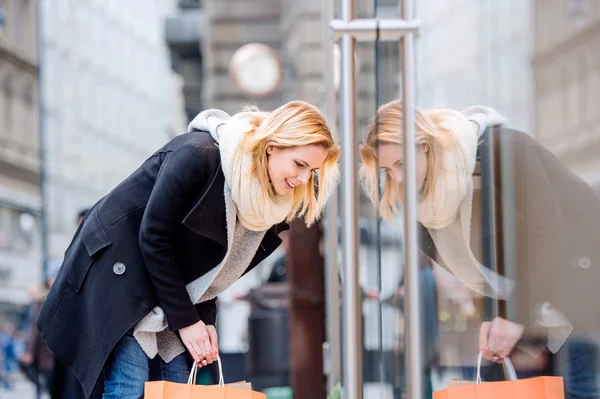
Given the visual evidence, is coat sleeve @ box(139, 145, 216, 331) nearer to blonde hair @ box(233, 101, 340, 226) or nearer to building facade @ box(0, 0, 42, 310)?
blonde hair @ box(233, 101, 340, 226)

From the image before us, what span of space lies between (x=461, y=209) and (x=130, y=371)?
97cm

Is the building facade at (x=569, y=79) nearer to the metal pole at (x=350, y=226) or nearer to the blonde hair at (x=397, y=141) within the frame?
the blonde hair at (x=397, y=141)

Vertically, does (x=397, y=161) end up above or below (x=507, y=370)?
above

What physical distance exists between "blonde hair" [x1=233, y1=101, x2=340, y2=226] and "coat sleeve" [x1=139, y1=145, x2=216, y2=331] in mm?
138

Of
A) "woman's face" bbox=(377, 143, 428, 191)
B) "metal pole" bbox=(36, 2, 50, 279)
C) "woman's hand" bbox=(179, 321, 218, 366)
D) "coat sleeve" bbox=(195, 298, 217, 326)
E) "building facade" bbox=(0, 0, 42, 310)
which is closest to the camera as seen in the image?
"woman's face" bbox=(377, 143, 428, 191)

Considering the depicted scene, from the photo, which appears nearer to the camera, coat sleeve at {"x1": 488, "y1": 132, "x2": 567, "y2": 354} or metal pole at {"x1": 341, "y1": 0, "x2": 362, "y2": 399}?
metal pole at {"x1": 341, "y1": 0, "x2": 362, "y2": 399}

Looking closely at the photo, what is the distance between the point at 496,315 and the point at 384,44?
697mm

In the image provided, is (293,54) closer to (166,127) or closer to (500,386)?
(166,127)

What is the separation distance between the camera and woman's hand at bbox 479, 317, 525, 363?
2.49 metres

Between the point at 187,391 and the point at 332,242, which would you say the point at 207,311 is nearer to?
the point at 187,391

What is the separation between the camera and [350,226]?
2.19 meters

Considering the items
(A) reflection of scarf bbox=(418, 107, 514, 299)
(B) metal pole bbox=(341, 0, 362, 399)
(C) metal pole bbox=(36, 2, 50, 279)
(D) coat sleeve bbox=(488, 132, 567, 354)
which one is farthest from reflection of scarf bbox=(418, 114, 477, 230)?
(C) metal pole bbox=(36, 2, 50, 279)

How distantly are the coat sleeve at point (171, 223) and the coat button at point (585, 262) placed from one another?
3.09ft

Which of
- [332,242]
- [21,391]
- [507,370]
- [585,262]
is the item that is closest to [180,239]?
[332,242]
